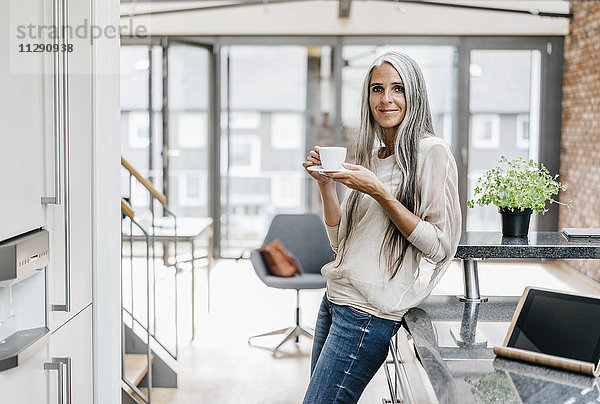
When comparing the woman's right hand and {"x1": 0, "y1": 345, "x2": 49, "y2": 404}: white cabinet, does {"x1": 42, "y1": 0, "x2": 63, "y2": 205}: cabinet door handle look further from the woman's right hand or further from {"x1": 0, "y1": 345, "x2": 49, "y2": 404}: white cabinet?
the woman's right hand

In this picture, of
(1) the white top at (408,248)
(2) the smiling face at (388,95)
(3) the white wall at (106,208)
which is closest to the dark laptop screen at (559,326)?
(1) the white top at (408,248)

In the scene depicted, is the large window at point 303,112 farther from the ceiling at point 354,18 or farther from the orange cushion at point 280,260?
the orange cushion at point 280,260

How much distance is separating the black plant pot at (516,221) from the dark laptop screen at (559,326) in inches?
32.8

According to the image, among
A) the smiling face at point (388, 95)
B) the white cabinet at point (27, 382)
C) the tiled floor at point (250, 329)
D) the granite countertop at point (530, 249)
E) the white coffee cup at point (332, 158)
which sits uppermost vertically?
the smiling face at point (388, 95)

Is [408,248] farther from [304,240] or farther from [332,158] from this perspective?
[304,240]

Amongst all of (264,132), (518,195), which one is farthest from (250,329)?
(264,132)

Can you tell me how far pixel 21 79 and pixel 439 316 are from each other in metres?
1.33

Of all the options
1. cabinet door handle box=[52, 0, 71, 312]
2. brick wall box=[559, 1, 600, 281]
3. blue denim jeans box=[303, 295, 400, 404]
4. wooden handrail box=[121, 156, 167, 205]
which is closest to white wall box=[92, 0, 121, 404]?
cabinet door handle box=[52, 0, 71, 312]

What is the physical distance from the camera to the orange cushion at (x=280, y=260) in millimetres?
4902

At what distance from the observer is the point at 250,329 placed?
5387 millimetres

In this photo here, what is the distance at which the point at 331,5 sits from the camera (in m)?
7.96

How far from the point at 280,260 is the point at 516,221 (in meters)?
2.54

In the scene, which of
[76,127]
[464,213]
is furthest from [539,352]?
[464,213]

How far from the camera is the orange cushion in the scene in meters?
4.90
